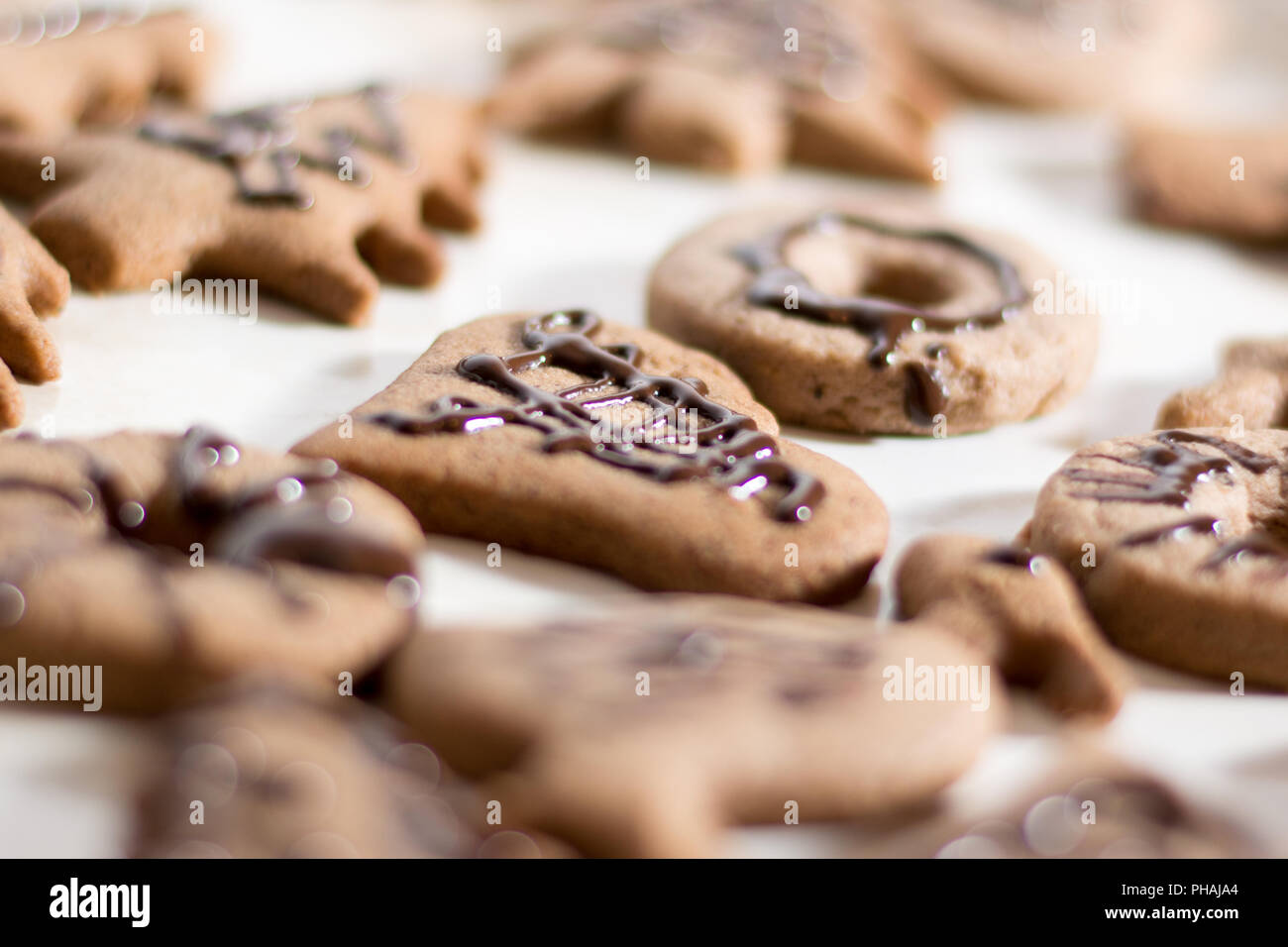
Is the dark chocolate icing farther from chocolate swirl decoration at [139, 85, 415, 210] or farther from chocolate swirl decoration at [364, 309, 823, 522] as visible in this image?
chocolate swirl decoration at [139, 85, 415, 210]

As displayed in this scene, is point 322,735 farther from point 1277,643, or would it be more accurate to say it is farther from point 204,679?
point 1277,643

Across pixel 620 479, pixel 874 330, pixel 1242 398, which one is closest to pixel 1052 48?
pixel 1242 398

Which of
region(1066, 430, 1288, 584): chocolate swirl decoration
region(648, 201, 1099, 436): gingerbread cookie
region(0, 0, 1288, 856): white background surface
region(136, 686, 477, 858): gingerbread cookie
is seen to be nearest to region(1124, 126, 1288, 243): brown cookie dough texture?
region(0, 0, 1288, 856): white background surface

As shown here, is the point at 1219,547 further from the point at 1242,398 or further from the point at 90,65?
the point at 90,65

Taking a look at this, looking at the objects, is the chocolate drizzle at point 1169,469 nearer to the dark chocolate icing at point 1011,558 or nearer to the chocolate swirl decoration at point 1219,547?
the chocolate swirl decoration at point 1219,547

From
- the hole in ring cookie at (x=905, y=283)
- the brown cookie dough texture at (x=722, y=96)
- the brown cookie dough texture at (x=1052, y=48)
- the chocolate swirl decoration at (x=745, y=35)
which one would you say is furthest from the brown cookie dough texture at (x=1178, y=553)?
the brown cookie dough texture at (x=1052, y=48)

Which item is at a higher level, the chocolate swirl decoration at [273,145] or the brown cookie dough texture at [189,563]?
the chocolate swirl decoration at [273,145]
